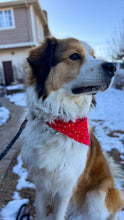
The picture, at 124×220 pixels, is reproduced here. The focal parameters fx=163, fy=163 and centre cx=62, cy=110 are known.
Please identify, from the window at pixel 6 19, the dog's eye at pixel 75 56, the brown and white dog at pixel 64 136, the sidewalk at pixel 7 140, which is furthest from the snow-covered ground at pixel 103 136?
the window at pixel 6 19

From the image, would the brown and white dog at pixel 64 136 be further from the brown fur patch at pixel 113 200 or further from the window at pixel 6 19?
the window at pixel 6 19

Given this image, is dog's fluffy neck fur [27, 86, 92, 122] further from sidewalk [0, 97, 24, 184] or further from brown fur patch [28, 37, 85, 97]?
sidewalk [0, 97, 24, 184]

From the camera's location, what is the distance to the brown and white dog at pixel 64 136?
1703 mm

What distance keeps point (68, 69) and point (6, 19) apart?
527 inches

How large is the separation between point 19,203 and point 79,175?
1.02 metres

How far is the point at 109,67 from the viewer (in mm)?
1645

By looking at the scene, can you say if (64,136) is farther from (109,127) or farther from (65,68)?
(109,127)

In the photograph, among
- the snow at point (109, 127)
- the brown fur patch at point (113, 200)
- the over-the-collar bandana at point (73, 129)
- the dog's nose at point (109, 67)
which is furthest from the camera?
the snow at point (109, 127)

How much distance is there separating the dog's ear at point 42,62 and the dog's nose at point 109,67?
574 mm

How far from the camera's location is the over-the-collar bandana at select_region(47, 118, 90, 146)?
1.78 metres

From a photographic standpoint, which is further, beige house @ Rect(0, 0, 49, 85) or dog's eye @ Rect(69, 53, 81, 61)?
beige house @ Rect(0, 0, 49, 85)

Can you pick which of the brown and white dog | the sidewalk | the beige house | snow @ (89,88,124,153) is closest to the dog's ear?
the brown and white dog

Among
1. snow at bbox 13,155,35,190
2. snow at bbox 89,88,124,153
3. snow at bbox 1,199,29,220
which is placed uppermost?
snow at bbox 1,199,29,220

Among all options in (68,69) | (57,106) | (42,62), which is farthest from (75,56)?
(57,106)
